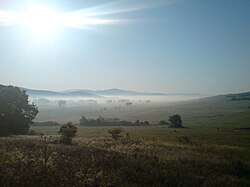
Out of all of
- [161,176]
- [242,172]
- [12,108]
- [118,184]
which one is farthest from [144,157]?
[12,108]

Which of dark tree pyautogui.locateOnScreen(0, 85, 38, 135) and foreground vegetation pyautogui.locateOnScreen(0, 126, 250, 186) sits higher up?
dark tree pyautogui.locateOnScreen(0, 85, 38, 135)

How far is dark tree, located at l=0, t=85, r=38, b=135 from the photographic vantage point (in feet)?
209

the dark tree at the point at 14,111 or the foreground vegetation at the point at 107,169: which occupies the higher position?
the dark tree at the point at 14,111

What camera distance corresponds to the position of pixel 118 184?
61.7ft

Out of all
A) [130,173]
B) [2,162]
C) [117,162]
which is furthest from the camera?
[117,162]

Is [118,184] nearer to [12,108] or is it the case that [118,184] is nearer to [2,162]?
[2,162]

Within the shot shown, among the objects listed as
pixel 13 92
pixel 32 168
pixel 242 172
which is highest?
pixel 13 92

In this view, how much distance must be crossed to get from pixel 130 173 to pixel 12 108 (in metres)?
48.6

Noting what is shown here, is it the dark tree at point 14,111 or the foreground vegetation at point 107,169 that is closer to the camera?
the foreground vegetation at point 107,169

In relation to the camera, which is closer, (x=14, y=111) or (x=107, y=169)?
(x=107, y=169)

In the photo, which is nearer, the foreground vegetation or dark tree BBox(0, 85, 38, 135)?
the foreground vegetation

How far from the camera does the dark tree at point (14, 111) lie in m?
63.6

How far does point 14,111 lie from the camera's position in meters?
66.4

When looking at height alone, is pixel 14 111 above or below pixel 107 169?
above
